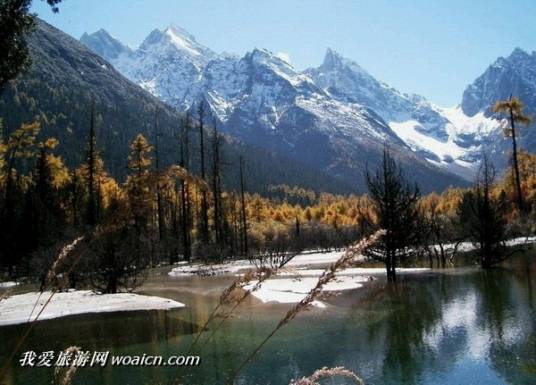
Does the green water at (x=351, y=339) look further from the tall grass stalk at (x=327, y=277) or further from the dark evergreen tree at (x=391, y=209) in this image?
the tall grass stalk at (x=327, y=277)

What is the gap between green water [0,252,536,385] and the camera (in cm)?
772

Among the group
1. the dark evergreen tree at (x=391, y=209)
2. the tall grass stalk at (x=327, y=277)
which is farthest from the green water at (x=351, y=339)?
the tall grass stalk at (x=327, y=277)

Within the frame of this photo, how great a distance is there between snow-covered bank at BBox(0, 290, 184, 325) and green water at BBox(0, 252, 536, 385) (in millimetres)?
672

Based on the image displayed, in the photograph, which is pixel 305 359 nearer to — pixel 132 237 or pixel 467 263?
pixel 132 237

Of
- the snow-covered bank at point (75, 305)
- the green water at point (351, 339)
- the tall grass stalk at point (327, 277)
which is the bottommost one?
the green water at point (351, 339)

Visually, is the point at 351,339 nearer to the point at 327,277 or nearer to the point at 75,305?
the point at 75,305

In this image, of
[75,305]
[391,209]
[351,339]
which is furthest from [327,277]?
[391,209]

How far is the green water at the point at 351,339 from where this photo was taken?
7.72 meters

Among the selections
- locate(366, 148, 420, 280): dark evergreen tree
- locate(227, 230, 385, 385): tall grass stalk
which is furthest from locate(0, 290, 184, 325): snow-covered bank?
locate(227, 230, 385, 385): tall grass stalk

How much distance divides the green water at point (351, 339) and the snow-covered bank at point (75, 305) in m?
0.67

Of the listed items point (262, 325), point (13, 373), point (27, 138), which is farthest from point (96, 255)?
point (27, 138)

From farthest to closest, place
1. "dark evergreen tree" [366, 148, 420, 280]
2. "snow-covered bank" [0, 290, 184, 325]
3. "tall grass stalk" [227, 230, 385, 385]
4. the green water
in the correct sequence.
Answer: "dark evergreen tree" [366, 148, 420, 280]
"snow-covered bank" [0, 290, 184, 325]
the green water
"tall grass stalk" [227, 230, 385, 385]

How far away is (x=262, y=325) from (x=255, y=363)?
2.93 meters

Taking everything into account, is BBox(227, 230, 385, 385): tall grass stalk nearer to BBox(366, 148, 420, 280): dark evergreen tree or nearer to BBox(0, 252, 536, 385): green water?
BBox(0, 252, 536, 385): green water
